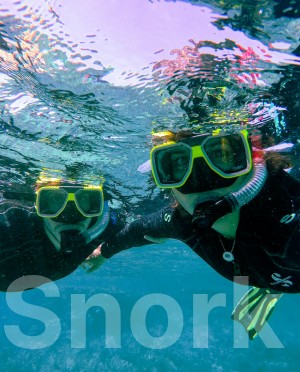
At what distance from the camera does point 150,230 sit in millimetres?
6281

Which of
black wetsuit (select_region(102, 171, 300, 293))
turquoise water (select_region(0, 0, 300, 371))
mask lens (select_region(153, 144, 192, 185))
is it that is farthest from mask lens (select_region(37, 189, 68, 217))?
black wetsuit (select_region(102, 171, 300, 293))

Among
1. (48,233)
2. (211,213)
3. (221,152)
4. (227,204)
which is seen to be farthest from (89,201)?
(227,204)

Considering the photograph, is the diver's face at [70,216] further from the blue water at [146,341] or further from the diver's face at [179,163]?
the blue water at [146,341]

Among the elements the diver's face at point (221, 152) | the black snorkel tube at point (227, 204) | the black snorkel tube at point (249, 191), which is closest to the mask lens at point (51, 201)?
the diver's face at point (221, 152)

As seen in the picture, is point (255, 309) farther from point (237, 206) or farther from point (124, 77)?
point (124, 77)

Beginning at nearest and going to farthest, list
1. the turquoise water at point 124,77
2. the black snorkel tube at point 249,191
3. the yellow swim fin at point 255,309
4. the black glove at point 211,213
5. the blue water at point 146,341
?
1. the black glove at point 211,213
2. the black snorkel tube at point 249,191
3. the turquoise water at point 124,77
4. the yellow swim fin at point 255,309
5. the blue water at point 146,341

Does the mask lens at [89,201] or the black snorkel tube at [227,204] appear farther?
the mask lens at [89,201]

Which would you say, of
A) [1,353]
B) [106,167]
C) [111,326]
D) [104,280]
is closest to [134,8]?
[106,167]

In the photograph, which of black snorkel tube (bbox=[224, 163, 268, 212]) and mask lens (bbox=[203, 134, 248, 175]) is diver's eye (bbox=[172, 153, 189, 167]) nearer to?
mask lens (bbox=[203, 134, 248, 175])

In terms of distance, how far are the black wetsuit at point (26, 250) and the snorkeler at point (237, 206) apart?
3258 millimetres

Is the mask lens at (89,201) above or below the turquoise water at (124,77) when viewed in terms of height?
below

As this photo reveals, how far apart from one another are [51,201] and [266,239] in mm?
5255

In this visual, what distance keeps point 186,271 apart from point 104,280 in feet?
39.7

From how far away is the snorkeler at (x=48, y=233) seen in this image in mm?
6738
